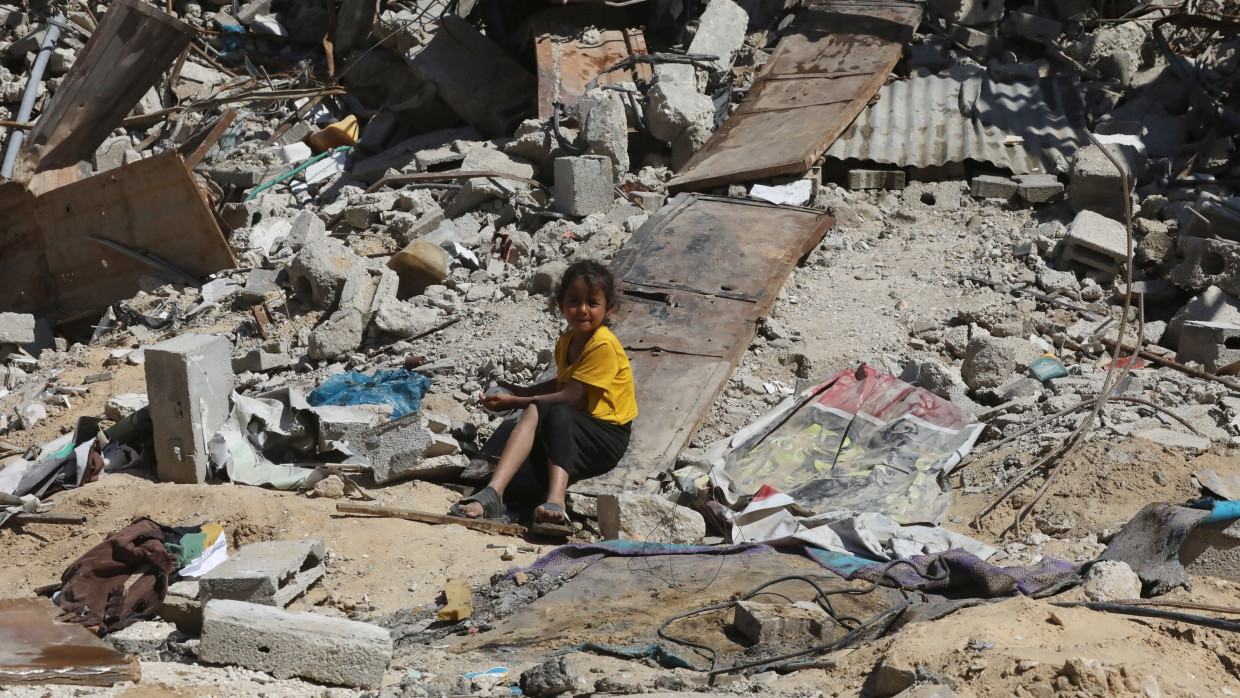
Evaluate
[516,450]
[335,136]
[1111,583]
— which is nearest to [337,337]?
[516,450]

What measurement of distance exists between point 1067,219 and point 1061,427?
110 inches

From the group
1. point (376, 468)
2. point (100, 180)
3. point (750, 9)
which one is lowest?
point (376, 468)

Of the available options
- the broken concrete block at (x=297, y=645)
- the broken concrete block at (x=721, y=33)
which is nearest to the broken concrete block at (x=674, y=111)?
the broken concrete block at (x=721, y=33)

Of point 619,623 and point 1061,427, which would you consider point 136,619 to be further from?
point 1061,427

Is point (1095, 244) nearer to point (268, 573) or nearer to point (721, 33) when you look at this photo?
point (721, 33)

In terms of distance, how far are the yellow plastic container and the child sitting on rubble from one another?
238 inches

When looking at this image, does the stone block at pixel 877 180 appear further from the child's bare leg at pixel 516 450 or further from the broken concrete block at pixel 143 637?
the broken concrete block at pixel 143 637

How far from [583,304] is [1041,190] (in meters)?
4.21

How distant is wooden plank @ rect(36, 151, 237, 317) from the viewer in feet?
27.9

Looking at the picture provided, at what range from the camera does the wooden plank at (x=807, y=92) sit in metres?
8.26

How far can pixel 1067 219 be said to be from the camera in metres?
7.92

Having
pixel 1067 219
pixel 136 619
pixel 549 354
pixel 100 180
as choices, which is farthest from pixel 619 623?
pixel 100 180

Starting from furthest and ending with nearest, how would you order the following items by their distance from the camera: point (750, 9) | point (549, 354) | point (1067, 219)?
point (750, 9)
point (1067, 219)
point (549, 354)

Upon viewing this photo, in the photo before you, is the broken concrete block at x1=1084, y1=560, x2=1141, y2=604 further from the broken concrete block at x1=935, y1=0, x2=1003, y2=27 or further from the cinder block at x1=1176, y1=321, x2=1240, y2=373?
the broken concrete block at x1=935, y1=0, x2=1003, y2=27
